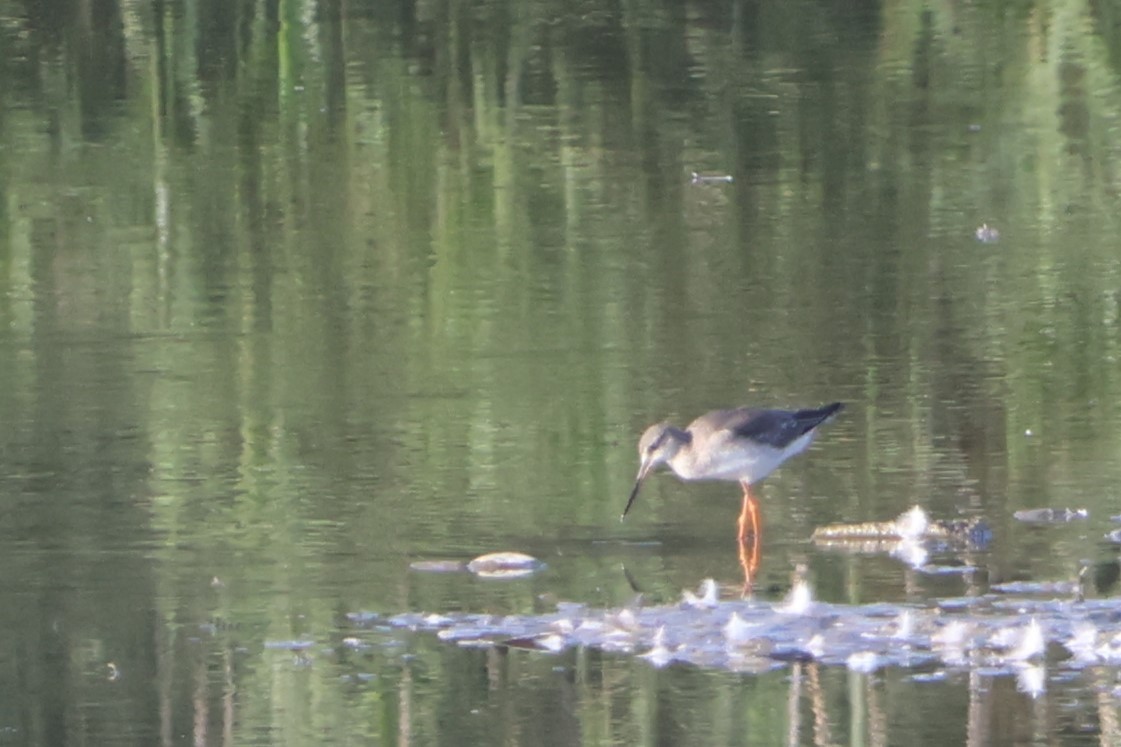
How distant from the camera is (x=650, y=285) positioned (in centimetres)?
1114

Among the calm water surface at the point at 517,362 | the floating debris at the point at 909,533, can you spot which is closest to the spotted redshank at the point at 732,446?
the calm water surface at the point at 517,362

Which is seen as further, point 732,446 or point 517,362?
point 517,362

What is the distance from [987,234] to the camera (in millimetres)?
12070

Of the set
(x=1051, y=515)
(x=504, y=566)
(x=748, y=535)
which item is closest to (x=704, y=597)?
(x=504, y=566)

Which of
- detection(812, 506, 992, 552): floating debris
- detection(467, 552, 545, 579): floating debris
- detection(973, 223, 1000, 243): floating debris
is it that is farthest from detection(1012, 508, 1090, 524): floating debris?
detection(973, 223, 1000, 243): floating debris

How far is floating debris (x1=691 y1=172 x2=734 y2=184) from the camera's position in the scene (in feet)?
44.6

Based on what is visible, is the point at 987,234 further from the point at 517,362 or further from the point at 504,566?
the point at 504,566

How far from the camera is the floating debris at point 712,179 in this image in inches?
535

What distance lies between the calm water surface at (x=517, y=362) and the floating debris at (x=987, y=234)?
0.19 feet

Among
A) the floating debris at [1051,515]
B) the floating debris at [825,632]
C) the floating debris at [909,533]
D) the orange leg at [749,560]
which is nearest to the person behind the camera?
the floating debris at [825,632]

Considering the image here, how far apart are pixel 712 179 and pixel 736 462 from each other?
605 centimetres

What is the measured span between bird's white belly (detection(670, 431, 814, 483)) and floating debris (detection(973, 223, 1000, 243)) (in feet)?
14.1

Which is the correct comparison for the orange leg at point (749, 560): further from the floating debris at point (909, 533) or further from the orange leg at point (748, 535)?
the floating debris at point (909, 533)

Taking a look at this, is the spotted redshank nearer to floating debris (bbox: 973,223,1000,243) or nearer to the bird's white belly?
the bird's white belly
